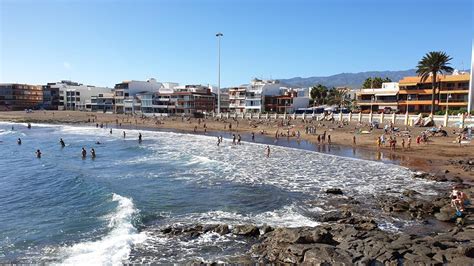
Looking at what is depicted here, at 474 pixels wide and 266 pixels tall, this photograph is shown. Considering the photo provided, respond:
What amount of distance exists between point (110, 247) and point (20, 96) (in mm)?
147591

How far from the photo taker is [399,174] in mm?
30688

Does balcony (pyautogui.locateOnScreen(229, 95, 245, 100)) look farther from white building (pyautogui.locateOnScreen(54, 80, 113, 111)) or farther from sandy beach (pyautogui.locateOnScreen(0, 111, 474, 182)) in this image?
white building (pyautogui.locateOnScreen(54, 80, 113, 111))

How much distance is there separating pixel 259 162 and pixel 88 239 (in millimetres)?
22327

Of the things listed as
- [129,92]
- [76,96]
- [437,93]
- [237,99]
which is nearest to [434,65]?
[437,93]

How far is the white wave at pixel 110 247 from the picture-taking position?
48.2ft

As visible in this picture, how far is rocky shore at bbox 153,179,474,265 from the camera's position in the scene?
1334cm

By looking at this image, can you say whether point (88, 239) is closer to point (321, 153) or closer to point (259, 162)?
point (259, 162)

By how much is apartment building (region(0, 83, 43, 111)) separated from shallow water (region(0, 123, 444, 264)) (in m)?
112

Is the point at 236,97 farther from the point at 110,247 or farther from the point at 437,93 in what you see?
the point at 110,247

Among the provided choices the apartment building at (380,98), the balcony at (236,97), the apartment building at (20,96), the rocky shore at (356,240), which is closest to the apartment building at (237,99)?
the balcony at (236,97)

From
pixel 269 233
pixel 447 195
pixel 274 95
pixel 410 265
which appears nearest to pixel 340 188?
pixel 447 195

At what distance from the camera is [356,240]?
14.9 meters

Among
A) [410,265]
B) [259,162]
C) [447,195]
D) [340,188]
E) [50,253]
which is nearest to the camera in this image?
[410,265]

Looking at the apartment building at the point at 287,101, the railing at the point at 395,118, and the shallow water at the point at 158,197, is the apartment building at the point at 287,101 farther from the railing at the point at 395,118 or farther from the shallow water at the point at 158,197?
the shallow water at the point at 158,197
